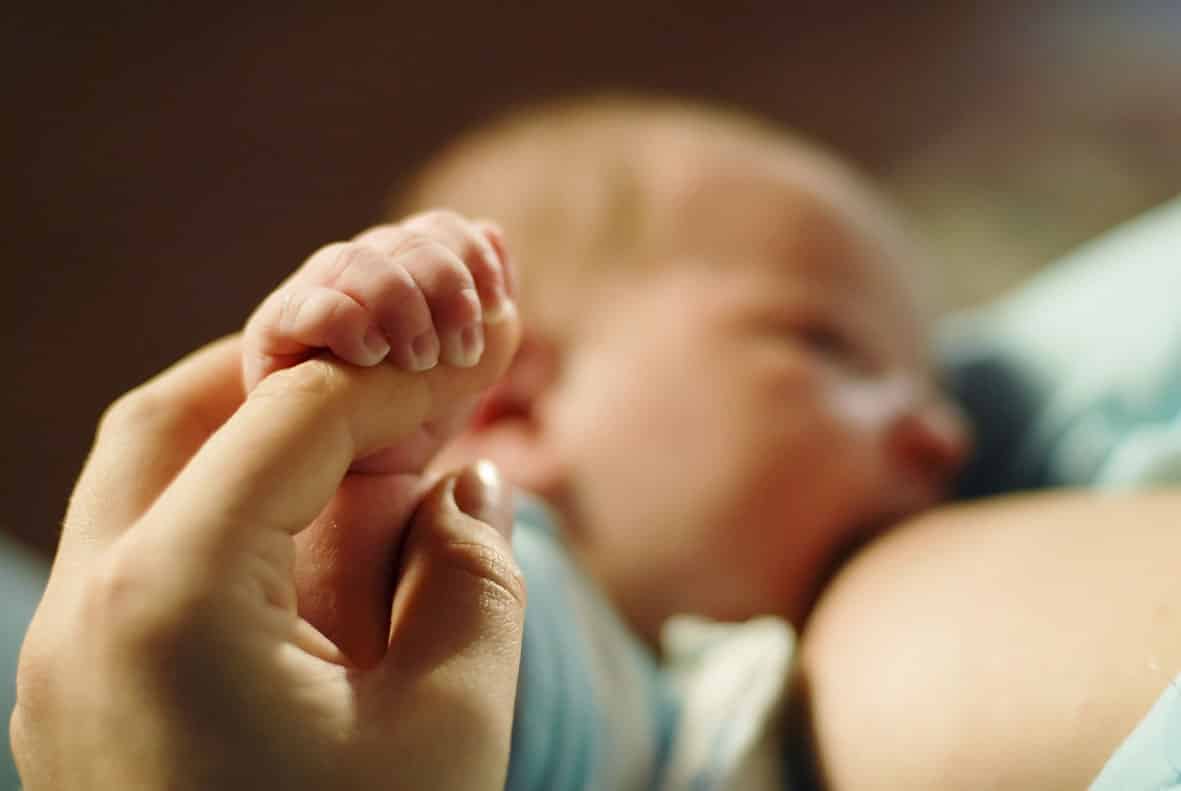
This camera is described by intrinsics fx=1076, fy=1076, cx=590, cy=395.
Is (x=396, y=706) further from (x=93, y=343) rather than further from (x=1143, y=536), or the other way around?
(x=93, y=343)

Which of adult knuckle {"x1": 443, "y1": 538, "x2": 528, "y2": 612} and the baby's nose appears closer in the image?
adult knuckle {"x1": 443, "y1": 538, "x2": 528, "y2": 612}

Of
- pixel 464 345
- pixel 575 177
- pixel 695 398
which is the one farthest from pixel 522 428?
pixel 464 345

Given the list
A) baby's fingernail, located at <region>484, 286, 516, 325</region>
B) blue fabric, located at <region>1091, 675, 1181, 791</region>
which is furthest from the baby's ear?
blue fabric, located at <region>1091, 675, 1181, 791</region>

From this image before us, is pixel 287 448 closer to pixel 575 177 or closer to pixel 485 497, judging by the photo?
pixel 485 497

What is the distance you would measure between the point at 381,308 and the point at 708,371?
37 cm

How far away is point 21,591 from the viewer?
26.0 inches

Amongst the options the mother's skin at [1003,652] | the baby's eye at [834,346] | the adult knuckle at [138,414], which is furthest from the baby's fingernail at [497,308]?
the baby's eye at [834,346]

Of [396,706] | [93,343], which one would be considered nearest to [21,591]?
[93,343]

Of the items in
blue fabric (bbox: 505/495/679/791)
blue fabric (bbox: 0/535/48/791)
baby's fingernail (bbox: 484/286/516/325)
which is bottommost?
blue fabric (bbox: 0/535/48/791)

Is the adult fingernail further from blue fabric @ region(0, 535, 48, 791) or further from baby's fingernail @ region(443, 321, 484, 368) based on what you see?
blue fabric @ region(0, 535, 48, 791)

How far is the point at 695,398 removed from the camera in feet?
2.25

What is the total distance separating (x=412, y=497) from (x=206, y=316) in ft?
1.90

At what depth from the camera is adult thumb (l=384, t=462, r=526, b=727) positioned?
1.09ft

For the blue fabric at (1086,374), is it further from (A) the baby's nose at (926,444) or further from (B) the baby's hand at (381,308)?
(B) the baby's hand at (381,308)
